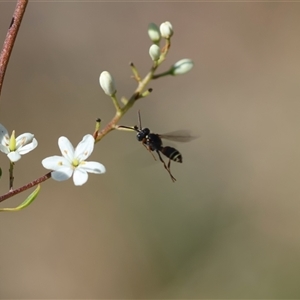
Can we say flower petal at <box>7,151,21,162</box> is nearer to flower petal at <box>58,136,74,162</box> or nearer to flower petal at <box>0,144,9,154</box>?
flower petal at <box>0,144,9,154</box>

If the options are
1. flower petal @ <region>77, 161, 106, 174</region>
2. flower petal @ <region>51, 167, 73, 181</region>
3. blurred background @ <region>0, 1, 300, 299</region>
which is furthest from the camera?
blurred background @ <region>0, 1, 300, 299</region>

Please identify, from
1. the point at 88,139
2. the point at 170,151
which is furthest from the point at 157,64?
the point at 170,151

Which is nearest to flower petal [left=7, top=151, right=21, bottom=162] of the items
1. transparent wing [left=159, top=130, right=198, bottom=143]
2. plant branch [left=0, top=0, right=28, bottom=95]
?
plant branch [left=0, top=0, right=28, bottom=95]

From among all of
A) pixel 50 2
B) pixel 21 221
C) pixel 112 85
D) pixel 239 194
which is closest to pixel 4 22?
pixel 50 2

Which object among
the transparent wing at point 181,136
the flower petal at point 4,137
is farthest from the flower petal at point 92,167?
the transparent wing at point 181,136

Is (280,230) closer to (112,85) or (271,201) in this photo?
(271,201)

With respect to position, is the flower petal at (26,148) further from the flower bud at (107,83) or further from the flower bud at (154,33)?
the flower bud at (154,33)

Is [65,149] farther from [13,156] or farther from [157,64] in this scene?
[157,64]

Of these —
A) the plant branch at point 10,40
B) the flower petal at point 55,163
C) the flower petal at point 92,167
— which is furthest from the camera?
the flower petal at point 92,167
